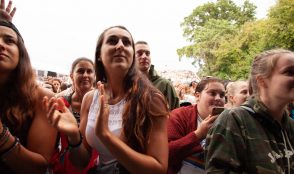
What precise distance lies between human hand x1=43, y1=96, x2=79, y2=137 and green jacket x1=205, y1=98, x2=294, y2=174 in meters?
0.87

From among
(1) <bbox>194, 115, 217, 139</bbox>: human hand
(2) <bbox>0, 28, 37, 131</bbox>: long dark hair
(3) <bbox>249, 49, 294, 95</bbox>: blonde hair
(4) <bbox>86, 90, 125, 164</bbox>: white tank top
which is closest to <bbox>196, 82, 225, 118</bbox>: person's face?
(1) <bbox>194, 115, 217, 139</bbox>: human hand

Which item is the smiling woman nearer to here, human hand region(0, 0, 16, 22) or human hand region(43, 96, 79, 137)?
human hand region(43, 96, 79, 137)

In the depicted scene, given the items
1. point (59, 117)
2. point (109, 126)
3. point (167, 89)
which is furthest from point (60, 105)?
point (167, 89)

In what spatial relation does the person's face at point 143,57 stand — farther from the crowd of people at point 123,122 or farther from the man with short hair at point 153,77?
the crowd of people at point 123,122

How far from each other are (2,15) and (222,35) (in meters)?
38.9

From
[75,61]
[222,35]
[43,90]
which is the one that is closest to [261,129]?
[43,90]

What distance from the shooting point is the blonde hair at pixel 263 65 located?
2203 mm

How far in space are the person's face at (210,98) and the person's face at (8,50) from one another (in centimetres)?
173

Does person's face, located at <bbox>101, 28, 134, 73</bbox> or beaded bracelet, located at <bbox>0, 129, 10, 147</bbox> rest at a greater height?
person's face, located at <bbox>101, 28, 134, 73</bbox>

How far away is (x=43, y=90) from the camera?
2115 millimetres

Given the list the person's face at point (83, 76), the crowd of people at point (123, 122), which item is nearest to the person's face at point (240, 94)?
the crowd of people at point (123, 122)

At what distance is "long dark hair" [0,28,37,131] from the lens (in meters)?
1.94

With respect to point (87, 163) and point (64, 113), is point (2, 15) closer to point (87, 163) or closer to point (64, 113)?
point (64, 113)

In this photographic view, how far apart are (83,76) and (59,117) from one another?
2.27 m
